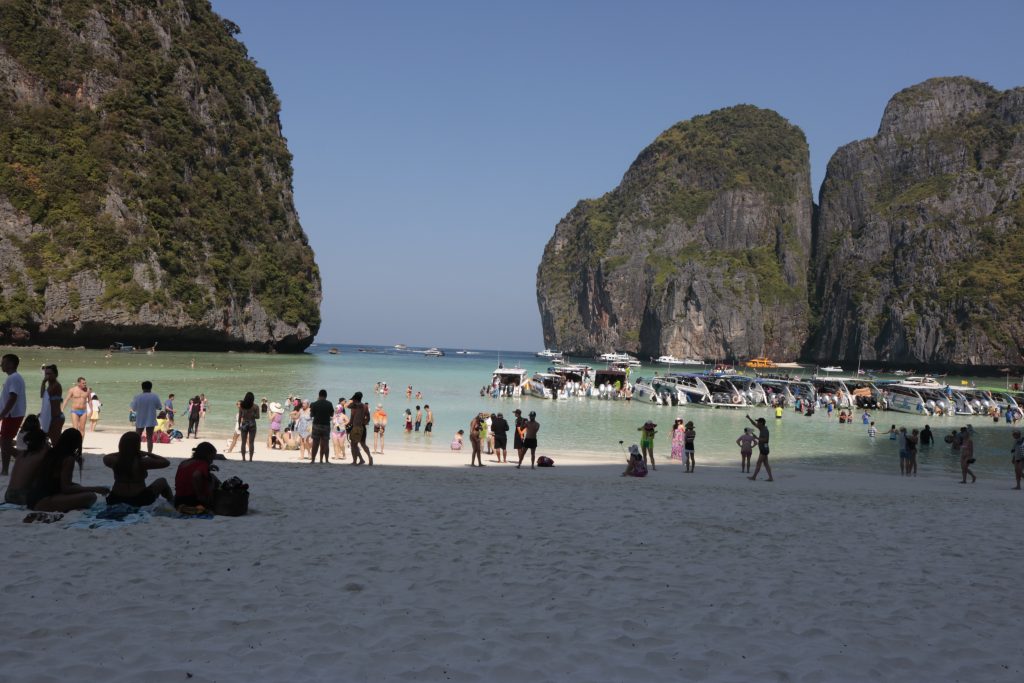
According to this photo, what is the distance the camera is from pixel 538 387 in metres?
51.8

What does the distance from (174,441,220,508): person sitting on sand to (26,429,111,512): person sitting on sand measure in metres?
0.93

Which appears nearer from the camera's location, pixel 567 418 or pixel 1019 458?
pixel 1019 458

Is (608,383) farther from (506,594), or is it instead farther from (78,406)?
(506,594)

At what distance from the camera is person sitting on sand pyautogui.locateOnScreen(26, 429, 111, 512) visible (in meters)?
8.08

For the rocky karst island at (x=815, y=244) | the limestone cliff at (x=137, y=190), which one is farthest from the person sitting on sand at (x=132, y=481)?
the rocky karst island at (x=815, y=244)

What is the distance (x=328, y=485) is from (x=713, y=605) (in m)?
6.94

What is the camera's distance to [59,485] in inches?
328

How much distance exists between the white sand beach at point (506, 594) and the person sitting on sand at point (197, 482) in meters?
0.41

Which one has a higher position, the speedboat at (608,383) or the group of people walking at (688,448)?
the speedboat at (608,383)

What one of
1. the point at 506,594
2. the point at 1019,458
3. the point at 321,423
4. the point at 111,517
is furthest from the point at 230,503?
the point at 1019,458

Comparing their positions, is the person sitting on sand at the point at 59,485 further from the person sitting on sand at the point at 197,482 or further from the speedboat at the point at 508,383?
the speedboat at the point at 508,383

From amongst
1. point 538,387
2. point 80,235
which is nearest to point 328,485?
point 538,387

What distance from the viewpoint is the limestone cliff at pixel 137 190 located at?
7069 cm

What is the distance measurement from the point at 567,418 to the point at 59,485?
1163 inches
